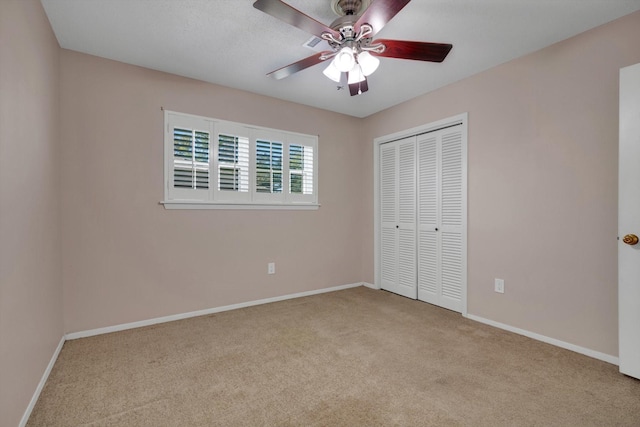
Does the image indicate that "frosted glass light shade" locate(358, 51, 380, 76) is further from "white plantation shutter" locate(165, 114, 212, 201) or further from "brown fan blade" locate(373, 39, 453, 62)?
"white plantation shutter" locate(165, 114, 212, 201)

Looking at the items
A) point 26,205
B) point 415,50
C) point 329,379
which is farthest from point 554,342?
point 26,205

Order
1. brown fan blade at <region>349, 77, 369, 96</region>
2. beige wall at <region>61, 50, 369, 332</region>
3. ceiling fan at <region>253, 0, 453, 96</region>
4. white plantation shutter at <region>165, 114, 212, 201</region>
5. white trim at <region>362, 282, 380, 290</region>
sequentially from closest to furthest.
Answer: ceiling fan at <region>253, 0, 453, 96</region>
brown fan blade at <region>349, 77, 369, 96</region>
beige wall at <region>61, 50, 369, 332</region>
white plantation shutter at <region>165, 114, 212, 201</region>
white trim at <region>362, 282, 380, 290</region>

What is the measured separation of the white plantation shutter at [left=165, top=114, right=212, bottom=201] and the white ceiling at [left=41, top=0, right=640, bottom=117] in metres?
0.50

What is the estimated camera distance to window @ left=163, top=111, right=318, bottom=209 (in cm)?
311

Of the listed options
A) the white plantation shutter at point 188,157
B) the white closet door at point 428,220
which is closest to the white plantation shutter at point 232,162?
the white plantation shutter at point 188,157

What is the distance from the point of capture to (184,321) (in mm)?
3043

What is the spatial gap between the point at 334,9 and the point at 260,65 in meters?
1.08

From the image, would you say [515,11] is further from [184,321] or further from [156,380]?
[184,321]

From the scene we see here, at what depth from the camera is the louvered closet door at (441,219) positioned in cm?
329

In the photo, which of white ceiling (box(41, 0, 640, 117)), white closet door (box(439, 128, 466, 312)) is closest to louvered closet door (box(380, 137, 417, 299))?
white closet door (box(439, 128, 466, 312))

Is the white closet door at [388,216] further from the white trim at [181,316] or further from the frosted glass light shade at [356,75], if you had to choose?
the frosted glass light shade at [356,75]

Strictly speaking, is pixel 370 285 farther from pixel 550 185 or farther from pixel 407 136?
pixel 550 185

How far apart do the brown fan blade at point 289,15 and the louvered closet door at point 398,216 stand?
7.55ft

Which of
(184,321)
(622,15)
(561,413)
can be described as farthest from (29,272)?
(622,15)
